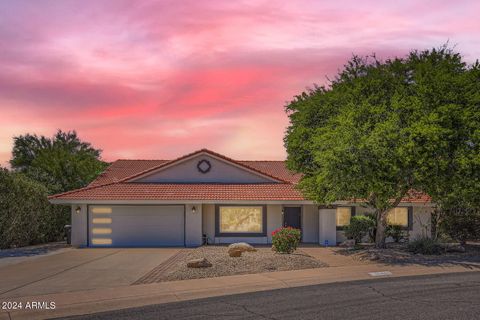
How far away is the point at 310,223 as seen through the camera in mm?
31078

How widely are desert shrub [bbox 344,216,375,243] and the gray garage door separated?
31.7ft

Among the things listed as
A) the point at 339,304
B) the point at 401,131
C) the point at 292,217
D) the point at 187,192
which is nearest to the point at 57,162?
the point at 187,192

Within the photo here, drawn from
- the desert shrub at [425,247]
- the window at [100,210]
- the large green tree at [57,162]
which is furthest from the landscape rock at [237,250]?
the large green tree at [57,162]

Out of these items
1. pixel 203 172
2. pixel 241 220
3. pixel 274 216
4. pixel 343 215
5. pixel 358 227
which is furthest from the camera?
pixel 203 172

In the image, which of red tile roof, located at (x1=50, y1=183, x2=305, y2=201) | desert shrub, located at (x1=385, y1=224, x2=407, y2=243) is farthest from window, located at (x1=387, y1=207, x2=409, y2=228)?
red tile roof, located at (x1=50, y1=183, x2=305, y2=201)

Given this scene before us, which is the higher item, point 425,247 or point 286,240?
point 286,240

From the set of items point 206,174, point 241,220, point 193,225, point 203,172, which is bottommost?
point 193,225

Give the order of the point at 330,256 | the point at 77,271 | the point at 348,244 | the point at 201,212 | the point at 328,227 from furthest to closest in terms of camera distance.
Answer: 1. the point at 201,212
2. the point at 328,227
3. the point at 348,244
4. the point at 330,256
5. the point at 77,271

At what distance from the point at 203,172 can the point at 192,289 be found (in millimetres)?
17814

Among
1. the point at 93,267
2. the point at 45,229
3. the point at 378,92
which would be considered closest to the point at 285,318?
the point at 93,267

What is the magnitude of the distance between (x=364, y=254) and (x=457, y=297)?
9333 mm

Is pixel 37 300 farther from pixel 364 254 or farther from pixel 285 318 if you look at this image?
pixel 364 254

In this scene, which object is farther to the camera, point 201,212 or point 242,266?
point 201,212

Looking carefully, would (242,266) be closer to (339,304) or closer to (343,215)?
(339,304)
